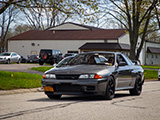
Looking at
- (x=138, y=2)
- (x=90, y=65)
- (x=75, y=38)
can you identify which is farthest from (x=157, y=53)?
(x=90, y=65)

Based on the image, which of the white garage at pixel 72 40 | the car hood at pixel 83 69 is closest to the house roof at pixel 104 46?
the white garage at pixel 72 40

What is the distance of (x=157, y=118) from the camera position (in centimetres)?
816

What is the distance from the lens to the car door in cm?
1249

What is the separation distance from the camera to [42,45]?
7062 centimetres

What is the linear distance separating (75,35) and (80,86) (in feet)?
193

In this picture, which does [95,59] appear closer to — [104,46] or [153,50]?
[104,46]

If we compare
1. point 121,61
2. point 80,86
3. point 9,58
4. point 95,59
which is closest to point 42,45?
point 9,58

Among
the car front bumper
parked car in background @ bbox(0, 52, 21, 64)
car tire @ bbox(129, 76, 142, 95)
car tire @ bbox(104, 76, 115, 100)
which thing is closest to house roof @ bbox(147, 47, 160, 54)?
parked car in background @ bbox(0, 52, 21, 64)

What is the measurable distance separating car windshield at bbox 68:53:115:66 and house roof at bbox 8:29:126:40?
168 feet

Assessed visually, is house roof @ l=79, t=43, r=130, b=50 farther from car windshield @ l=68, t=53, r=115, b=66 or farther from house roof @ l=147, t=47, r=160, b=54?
car windshield @ l=68, t=53, r=115, b=66

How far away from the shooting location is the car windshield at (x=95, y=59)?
12.4m

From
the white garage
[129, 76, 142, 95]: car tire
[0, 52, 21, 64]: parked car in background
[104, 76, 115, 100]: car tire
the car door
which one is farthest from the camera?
the white garage

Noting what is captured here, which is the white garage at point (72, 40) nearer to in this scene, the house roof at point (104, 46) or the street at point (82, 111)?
the house roof at point (104, 46)

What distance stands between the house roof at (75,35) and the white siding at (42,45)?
621 mm
